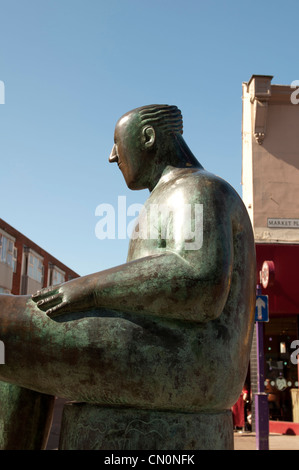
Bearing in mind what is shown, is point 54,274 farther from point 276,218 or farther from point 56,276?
point 276,218

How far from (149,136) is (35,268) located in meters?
32.1

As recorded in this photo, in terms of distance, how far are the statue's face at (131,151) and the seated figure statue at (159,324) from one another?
0.37 m

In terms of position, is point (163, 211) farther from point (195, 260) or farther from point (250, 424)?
point (250, 424)

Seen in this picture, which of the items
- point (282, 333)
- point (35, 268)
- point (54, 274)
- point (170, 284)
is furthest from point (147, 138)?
point (54, 274)

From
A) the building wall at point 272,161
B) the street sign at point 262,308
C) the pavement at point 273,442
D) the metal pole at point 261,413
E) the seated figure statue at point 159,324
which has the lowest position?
the pavement at point 273,442

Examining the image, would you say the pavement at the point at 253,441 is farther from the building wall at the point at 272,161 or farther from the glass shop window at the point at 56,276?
the glass shop window at the point at 56,276

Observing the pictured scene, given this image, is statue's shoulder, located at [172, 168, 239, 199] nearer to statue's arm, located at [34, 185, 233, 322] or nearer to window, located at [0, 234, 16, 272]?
statue's arm, located at [34, 185, 233, 322]

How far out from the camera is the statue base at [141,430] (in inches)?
67.1

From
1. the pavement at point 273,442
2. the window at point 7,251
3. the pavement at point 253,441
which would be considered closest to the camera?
the pavement at point 253,441

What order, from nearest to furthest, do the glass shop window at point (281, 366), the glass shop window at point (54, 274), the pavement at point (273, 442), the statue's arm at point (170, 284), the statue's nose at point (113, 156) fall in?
the statue's arm at point (170, 284), the statue's nose at point (113, 156), the pavement at point (273, 442), the glass shop window at point (281, 366), the glass shop window at point (54, 274)

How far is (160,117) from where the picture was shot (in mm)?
2205

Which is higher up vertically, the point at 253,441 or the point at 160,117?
the point at 160,117

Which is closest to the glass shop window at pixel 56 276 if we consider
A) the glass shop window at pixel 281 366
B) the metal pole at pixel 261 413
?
the glass shop window at pixel 281 366

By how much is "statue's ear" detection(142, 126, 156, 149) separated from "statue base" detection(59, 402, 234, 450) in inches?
41.3
